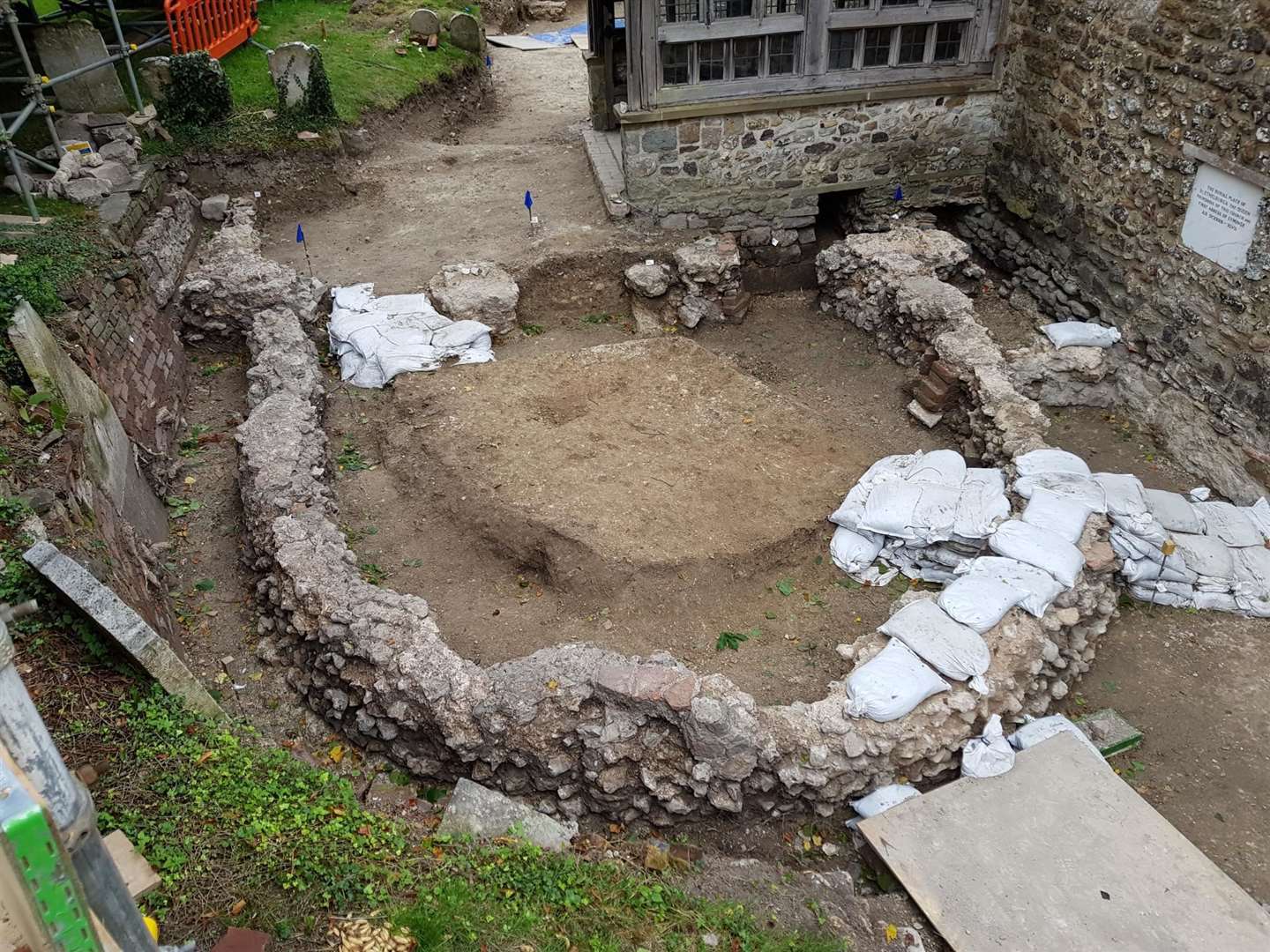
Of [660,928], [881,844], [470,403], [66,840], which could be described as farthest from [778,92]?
[66,840]

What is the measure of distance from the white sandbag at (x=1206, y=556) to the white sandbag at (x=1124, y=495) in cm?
36

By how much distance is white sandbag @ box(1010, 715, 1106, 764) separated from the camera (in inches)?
210

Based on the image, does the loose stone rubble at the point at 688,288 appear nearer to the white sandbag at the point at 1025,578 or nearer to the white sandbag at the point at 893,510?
the white sandbag at the point at 893,510

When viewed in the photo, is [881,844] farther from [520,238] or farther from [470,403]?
[520,238]

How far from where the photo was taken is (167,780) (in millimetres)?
4254

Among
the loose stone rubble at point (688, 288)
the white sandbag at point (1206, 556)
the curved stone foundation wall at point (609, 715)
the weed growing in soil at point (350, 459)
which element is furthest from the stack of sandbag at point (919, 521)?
the weed growing in soil at point (350, 459)

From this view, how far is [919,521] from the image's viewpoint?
6.64 meters

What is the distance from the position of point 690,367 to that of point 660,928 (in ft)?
18.9

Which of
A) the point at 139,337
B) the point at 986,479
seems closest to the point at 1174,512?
the point at 986,479

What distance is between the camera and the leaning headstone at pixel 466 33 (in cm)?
1683

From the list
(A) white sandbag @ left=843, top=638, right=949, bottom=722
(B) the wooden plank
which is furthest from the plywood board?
(B) the wooden plank

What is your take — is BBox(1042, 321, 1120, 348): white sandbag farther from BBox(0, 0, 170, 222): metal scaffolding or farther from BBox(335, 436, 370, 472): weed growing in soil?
BBox(0, 0, 170, 222): metal scaffolding

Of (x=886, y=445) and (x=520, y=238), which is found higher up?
(x=520, y=238)

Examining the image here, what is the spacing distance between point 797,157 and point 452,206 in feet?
15.0
